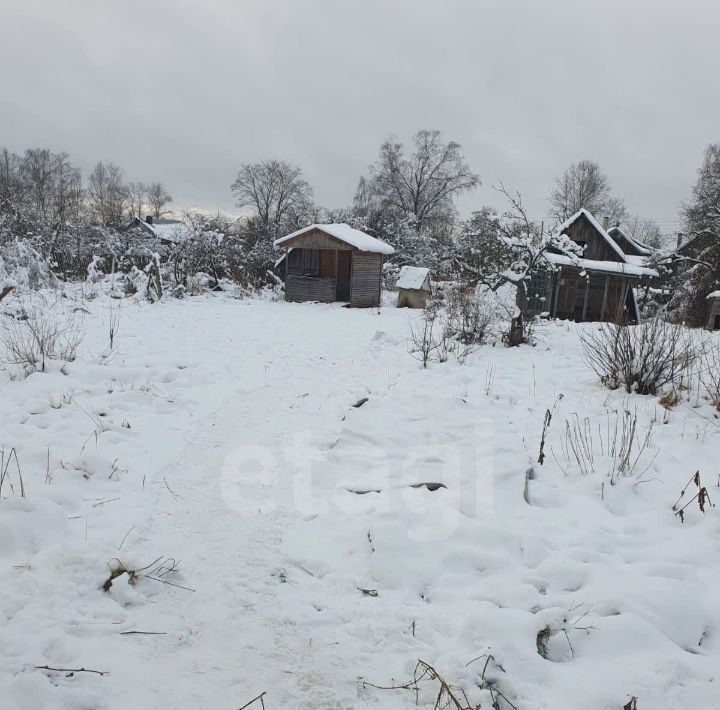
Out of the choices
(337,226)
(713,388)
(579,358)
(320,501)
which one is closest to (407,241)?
(337,226)

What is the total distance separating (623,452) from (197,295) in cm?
1685

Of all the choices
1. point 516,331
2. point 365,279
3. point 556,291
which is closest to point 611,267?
point 556,291

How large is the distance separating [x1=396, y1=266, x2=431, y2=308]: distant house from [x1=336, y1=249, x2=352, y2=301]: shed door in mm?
2837

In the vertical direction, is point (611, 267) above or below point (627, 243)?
below

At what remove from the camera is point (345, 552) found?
3266 mm

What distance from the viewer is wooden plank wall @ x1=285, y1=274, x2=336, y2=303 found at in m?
20.3

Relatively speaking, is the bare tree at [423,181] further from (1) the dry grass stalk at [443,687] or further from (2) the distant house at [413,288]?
(1) the dry grass stalk at [443,687]

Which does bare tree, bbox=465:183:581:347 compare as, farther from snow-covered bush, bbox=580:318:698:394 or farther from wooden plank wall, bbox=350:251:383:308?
wooden plank wall, bbox=350:251:383:308

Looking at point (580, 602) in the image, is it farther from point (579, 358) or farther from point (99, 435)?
point (579, 358)

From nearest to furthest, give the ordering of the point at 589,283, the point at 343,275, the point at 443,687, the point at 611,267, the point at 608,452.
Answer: the point at 443,687, the point at 608,452, the point at 611,267, the point at 589,283, the point at 343,275

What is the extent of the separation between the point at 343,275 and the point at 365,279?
2510mm

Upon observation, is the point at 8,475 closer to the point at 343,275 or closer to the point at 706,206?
the point at 343,275

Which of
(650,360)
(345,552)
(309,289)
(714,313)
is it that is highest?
(309,289)

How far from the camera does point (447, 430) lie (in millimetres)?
5125
